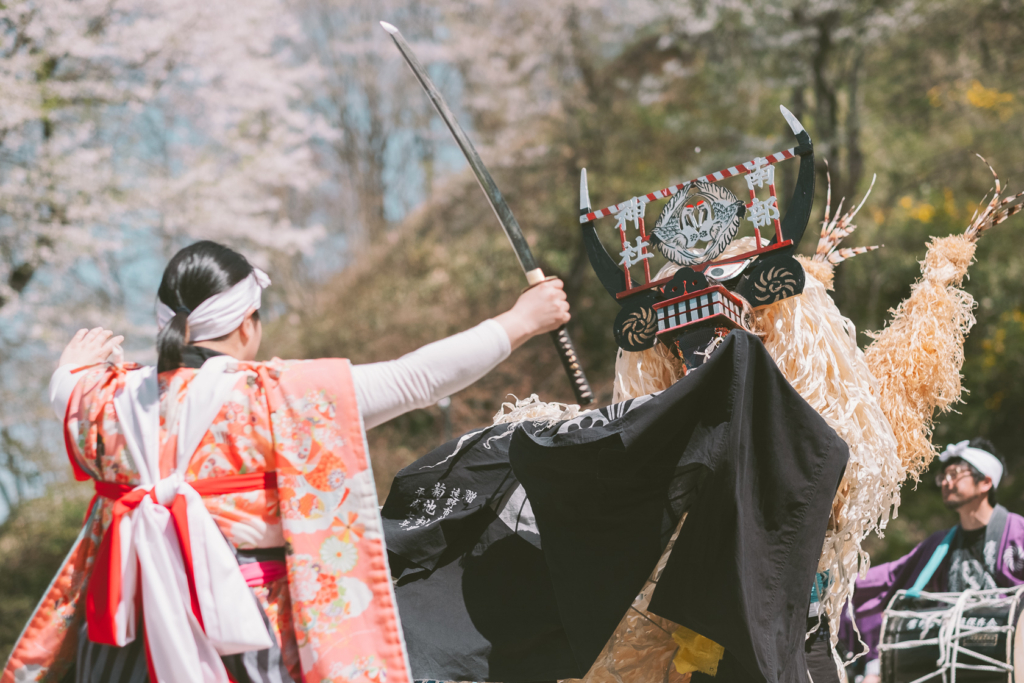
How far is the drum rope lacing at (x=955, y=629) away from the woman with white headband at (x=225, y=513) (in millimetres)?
2463

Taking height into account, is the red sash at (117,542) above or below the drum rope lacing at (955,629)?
above

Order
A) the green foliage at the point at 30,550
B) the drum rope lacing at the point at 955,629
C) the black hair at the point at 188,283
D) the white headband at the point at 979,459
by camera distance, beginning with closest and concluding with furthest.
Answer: the black hair at the point at 188,283 < the drum rope lacing at the point at 955,629 < the white headband at the point at 979,459 < the green foliage at the point at 30,550

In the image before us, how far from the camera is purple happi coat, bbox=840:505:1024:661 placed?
11.3 feet

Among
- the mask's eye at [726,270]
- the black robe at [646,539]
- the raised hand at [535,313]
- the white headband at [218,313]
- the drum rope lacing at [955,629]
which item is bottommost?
the drum rope lacing at [955,629]

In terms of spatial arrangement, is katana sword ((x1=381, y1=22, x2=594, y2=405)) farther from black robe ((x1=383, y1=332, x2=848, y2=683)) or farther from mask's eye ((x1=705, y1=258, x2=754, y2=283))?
mask's eye ((x1=705, y1=258, x2=754, y2=283))

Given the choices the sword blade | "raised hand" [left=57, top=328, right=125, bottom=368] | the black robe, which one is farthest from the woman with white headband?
the sword blade

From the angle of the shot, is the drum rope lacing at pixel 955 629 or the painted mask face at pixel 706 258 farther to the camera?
the drum rope lacing at pixel 955 629

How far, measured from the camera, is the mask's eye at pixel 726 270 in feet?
7.10

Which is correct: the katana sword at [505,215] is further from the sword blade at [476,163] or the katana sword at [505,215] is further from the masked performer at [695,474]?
the masked performer at [695,474]

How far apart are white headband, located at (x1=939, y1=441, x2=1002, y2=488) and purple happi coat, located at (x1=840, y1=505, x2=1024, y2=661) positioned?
156mm

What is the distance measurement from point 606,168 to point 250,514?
387 inches

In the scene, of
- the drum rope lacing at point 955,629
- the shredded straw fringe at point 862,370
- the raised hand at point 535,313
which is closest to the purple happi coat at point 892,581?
the drum rope lacing at point 955,629

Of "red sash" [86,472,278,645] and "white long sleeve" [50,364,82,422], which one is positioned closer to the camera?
"red sash" [86,472,278,645]

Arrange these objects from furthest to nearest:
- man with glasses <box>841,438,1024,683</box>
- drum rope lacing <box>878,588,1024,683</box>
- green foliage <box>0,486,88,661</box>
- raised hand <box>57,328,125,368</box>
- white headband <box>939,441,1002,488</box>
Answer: green foliage <box>0,486,88,661</box> < white headband <box>939,441,1002,488</box> < man with glasses <box>841,438,1024,683</box> < drum rope lacing <box>878,588,1024,683</box> < raised hand <box>57,328,125,368</box>
